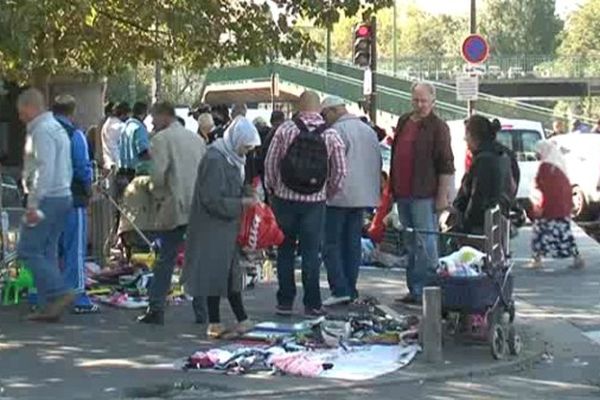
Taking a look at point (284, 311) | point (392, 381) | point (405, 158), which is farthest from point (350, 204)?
point (392, 381)

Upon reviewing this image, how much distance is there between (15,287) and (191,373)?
323 cm

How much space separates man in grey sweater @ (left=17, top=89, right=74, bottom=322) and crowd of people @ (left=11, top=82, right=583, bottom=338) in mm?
11

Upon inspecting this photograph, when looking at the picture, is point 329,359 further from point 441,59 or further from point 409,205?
point 441,59

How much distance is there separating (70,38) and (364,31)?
32.5 feet

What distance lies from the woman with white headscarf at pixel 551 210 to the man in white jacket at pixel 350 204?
4.62m

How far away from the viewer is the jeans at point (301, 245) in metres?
10.7

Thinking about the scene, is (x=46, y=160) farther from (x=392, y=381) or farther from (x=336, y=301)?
(x=392, y=381)

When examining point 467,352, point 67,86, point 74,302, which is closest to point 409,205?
point 467,352

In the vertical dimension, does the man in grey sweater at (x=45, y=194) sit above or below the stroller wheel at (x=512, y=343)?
above

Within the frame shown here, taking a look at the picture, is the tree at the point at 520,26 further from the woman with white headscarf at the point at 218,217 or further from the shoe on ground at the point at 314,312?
the woman with white headscarf at the point at 218,217

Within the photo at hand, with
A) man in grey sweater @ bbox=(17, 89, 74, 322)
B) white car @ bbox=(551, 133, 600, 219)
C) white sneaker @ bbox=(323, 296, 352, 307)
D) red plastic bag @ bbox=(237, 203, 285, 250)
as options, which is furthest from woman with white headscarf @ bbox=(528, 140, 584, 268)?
man in grey sweater @ bbox=(17, 89, 74, 322)

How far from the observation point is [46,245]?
1003cm

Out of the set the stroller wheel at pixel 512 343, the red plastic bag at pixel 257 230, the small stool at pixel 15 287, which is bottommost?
the stroller wheel at pixel 512 343

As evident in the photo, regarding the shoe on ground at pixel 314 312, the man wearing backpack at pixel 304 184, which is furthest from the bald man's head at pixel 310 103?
the shoe on ground at pixel 314 312
